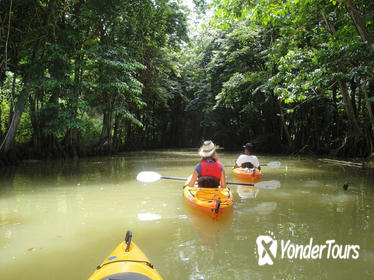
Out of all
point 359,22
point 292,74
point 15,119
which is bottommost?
point 15,119

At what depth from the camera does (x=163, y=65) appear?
18984 millimetres

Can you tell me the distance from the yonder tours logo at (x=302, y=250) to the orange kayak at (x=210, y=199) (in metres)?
1.14

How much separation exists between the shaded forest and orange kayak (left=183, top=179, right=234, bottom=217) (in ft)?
15.7

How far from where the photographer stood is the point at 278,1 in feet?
29.1

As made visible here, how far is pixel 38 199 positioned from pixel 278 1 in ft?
26.8

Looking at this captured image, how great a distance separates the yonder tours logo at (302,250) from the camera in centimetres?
335

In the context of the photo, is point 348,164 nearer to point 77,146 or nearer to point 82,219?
point 82,219

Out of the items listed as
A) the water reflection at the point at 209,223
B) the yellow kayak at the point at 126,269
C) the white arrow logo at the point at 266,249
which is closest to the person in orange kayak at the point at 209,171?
the water reflection at the point at 209,223

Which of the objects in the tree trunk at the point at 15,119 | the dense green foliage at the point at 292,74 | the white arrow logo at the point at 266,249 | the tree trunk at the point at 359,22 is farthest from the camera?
Answer: the tree trunk at the point at 15,119

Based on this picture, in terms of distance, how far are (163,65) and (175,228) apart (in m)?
15.8

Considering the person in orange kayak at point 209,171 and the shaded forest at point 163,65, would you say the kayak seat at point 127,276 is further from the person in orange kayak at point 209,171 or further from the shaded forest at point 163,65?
the shaded forest at point 163,65

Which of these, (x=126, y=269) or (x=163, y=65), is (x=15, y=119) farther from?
(x=126, y=269)

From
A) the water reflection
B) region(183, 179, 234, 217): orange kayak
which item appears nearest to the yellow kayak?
the water reflection

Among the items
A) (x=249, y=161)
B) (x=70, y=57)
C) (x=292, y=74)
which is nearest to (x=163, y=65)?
(x=70, y=57)
